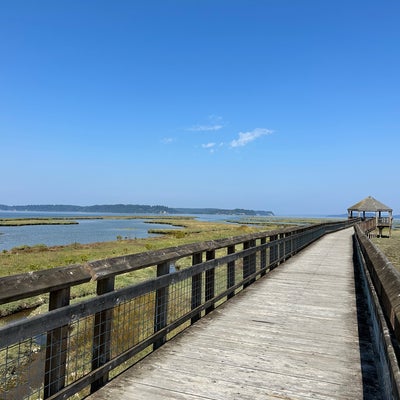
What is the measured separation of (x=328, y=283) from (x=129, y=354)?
23.0 ft

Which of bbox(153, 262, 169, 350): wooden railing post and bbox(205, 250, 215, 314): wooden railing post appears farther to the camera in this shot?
bbox(205, 250, 215, 314): wooden railing post

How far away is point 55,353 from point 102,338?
2.23 feet

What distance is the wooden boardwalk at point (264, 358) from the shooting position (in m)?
3.56

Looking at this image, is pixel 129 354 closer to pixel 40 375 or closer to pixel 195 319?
pixel 195 319

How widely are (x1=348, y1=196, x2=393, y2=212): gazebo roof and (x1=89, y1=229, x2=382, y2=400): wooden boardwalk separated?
50681 mm

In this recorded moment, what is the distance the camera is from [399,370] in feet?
7.92

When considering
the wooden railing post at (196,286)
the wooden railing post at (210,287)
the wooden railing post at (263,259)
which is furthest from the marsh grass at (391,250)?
the wooden railing post at (196,286)

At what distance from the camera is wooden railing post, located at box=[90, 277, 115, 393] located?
3557mm

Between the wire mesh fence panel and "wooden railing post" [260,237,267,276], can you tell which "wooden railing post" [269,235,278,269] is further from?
the wire mesh fence panel

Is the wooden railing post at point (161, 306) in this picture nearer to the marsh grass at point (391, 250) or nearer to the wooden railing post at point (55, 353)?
the wooden railing post at point (55, 353)

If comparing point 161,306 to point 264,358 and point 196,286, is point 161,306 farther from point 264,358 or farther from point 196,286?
point 264,358

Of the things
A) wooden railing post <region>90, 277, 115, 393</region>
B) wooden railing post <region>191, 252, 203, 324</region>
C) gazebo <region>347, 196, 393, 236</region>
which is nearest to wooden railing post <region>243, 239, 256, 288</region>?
wooden railing post <region>191, 252, 203, 324</region>

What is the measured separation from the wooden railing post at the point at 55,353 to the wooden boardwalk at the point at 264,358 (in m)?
0.49

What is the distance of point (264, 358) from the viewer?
4.44 metres
